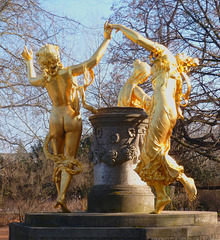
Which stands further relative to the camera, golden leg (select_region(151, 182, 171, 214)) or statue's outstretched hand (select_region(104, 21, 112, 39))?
statue's outstretched hand (select_region(104, 21, 112, 39))

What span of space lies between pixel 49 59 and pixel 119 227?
274 centimetres

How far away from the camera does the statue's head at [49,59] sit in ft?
23.1

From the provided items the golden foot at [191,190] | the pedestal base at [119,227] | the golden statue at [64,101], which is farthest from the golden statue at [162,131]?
the golden statue at [64,101]

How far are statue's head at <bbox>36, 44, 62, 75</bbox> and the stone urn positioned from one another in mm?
950

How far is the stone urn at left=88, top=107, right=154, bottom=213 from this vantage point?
22.5 ft

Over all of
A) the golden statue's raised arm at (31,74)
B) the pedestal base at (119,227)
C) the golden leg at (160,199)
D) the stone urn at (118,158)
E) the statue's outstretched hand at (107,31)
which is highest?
the statue's outstretched hand at (107,31)

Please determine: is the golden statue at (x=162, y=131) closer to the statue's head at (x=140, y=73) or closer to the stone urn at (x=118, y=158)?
the stone urn at (x=118, y=158)

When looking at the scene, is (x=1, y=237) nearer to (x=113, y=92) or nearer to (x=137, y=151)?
(x=137, y=151)

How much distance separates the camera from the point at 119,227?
233 inches

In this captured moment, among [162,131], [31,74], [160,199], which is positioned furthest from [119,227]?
[31,74]

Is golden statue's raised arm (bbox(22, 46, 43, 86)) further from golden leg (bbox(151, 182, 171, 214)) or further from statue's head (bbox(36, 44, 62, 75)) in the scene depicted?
golden leg (bbox(151, 182, 171, 214))

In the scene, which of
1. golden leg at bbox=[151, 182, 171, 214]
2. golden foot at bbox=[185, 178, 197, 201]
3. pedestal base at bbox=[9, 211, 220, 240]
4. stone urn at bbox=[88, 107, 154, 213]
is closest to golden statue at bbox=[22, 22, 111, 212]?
stone urn at bbox=[88, 107, 154, 213]

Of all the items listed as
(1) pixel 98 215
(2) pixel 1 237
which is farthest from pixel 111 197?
(2) pixel 1 237

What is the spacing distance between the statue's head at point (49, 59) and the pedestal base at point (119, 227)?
220 centimetres
